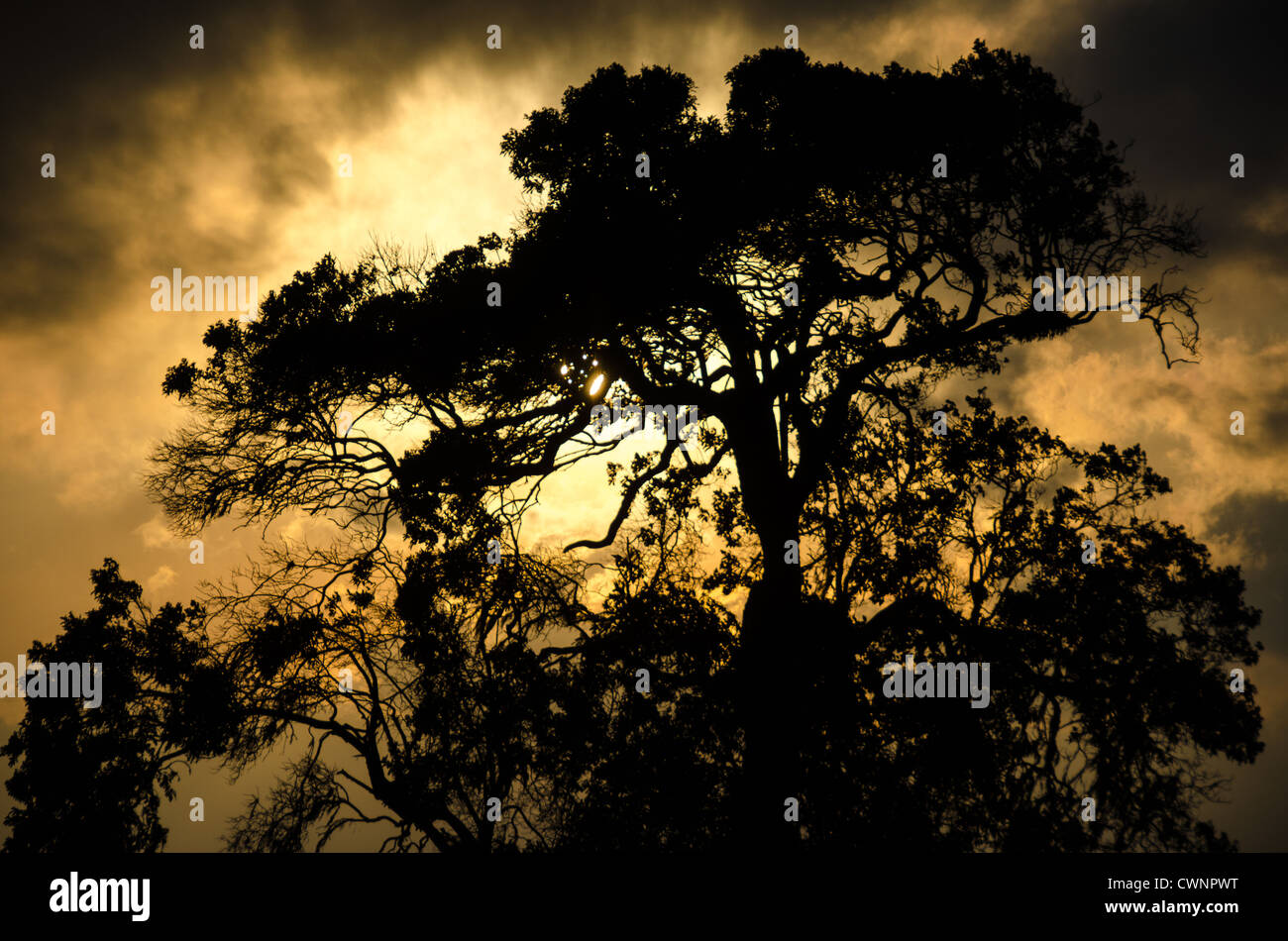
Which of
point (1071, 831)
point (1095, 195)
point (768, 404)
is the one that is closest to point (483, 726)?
point (768, 404)

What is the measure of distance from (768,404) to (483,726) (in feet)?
22.3

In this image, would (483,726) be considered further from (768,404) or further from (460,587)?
(768,404)

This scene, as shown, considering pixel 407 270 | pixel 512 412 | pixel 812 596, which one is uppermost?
pixel 407 270

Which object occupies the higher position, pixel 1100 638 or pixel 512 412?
pixel 512 412

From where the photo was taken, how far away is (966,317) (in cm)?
1216

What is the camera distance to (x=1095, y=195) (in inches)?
453

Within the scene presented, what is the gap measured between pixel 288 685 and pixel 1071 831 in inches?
468
